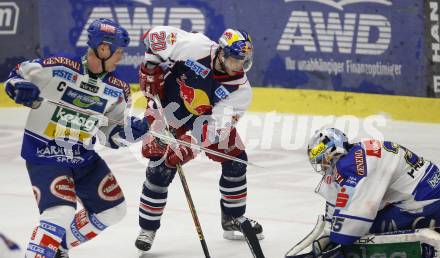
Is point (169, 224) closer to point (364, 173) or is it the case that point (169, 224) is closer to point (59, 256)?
point (59, 256)

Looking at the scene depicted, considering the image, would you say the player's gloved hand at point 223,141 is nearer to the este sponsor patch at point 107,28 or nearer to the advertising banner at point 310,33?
the este sponsor patch at point 107,28

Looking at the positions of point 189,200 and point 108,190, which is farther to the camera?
point 189,200

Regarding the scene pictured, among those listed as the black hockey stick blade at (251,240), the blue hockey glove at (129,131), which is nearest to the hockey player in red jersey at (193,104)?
the black hockey stick blade at (251,240)

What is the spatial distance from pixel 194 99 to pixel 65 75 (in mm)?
1238

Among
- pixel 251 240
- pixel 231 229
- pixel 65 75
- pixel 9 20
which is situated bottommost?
pixel 9 20

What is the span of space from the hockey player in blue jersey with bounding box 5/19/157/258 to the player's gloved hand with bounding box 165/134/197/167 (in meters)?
0.57

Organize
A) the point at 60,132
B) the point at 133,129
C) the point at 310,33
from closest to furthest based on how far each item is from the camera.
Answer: the point at 60,132, the point at 133,129, the point at 310,33

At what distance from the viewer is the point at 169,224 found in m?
6.20

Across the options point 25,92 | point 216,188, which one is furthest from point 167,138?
point 216,188

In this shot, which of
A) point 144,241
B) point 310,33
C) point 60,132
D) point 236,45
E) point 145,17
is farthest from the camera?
point 145,17

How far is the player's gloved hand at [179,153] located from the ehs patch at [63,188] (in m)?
0.95

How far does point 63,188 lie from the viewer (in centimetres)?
452

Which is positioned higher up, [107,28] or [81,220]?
[107,28]

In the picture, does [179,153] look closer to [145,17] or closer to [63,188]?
[63,188]
